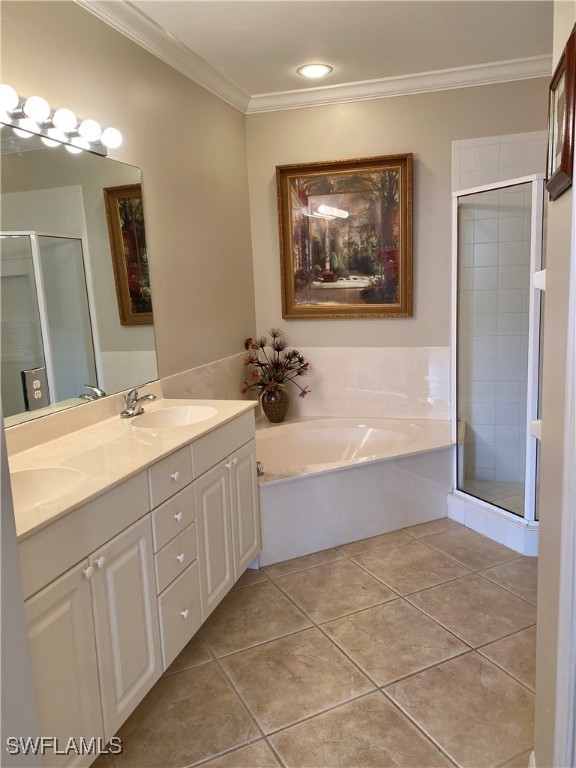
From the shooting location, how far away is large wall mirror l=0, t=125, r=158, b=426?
1.85 meters

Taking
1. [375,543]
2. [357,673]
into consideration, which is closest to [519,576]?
[375,543]

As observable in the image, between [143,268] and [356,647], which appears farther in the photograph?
[143,268]

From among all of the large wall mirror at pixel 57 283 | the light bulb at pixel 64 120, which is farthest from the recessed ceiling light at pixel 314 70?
the light bulb at pixel 64 120

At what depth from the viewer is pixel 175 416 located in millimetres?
2514

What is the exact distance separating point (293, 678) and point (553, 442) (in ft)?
4.45

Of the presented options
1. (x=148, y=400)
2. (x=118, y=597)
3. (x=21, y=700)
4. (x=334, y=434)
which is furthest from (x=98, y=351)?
(x=334, y=434)

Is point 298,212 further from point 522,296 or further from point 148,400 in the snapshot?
point 148,400

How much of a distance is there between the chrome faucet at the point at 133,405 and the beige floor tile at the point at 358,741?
4.31ft

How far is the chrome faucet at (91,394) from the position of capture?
7.29 ft

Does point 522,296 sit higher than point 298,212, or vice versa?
point 298,212

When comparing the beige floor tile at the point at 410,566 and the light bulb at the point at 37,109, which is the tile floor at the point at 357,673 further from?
the light bulb at the point at 37,109

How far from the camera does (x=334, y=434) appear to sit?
3650mm

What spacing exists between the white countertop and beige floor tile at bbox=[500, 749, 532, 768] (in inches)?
53.9

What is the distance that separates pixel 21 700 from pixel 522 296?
285 cm
